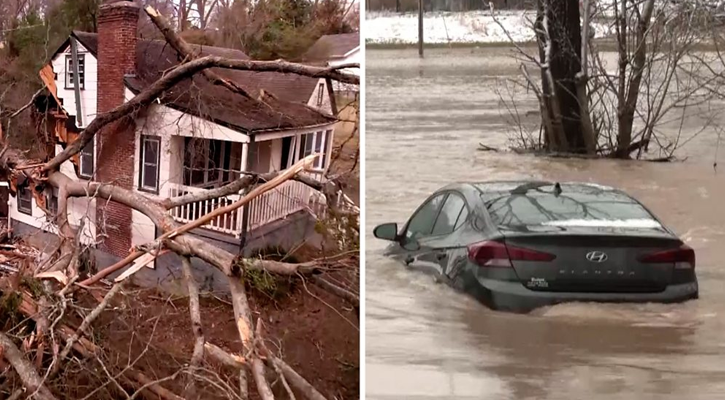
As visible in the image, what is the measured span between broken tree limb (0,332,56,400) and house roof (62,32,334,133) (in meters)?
0.95

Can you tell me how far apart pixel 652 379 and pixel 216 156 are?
1419 mm

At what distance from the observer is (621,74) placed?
5.72 ft

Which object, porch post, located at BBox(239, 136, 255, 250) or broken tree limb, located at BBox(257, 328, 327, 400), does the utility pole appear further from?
broken tree limb, located at BBox(257, 328, 327, 400)

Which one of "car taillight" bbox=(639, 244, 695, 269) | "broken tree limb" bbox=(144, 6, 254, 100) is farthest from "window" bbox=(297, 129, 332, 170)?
"car taillight" bbox=(639, 244, 695, 269)

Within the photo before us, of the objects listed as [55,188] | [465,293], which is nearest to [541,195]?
[465,293]

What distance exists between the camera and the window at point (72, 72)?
1.94 metres

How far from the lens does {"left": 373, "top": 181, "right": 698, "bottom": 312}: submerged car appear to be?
1.69 m

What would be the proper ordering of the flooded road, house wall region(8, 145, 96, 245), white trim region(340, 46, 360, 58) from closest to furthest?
the flooded road < white trim region(340, 46, 360, 58) < house wall region(8, 145, 96, 245)

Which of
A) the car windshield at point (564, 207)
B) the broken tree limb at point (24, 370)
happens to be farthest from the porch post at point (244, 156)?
the broken tree limb at point (24, 370)

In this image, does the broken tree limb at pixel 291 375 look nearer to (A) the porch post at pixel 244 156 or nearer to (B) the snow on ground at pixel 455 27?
(A) the porch post at pixel 244 156

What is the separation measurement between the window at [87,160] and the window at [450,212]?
115 centimetres

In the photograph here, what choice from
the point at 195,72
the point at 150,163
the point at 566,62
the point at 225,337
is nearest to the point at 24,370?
the point at 225,337

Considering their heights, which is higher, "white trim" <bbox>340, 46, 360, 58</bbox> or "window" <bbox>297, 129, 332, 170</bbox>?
"white trim" <bbox>340, 46, 360, 58</bbox>

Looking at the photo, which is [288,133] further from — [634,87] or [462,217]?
[634,87]
